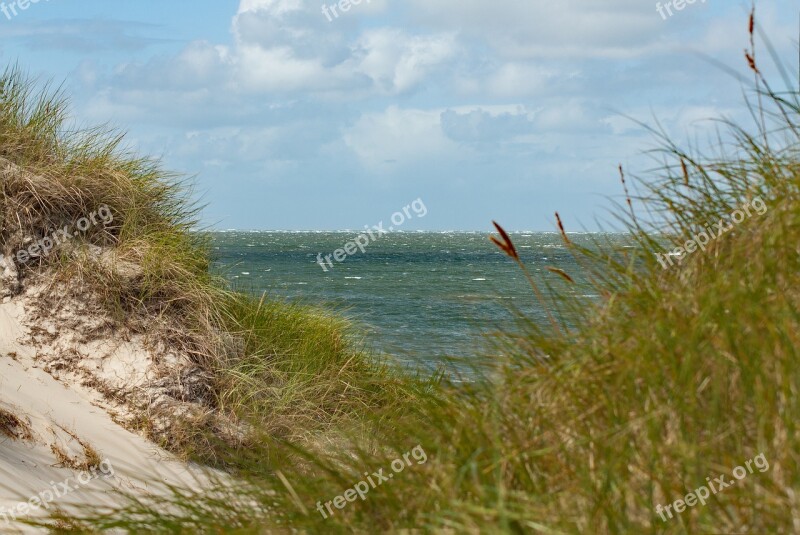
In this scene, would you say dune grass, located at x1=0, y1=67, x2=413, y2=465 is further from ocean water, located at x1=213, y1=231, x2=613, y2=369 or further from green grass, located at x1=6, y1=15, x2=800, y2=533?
green grass, located at x1=6, y1=15, x2=800, y2=533

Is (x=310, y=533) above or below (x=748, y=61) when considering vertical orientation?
below

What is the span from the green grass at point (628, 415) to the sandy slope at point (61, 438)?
9.48 feet

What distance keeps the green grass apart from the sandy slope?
114 inches

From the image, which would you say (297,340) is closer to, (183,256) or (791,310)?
(183,256)

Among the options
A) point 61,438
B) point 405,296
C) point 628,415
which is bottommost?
point 61,438

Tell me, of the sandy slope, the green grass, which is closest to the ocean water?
the green grass

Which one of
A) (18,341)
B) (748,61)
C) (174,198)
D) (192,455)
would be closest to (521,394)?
(748,61)

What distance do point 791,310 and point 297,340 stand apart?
22.1 feet

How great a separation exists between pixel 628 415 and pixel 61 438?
16.8 feet

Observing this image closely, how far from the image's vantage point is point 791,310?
2.77 metres

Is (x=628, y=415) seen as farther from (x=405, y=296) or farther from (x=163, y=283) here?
(x=405, y=296)

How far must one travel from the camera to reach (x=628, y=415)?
2787 mm

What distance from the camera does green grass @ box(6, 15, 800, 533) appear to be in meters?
2.54

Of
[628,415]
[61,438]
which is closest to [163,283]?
[61,438]
